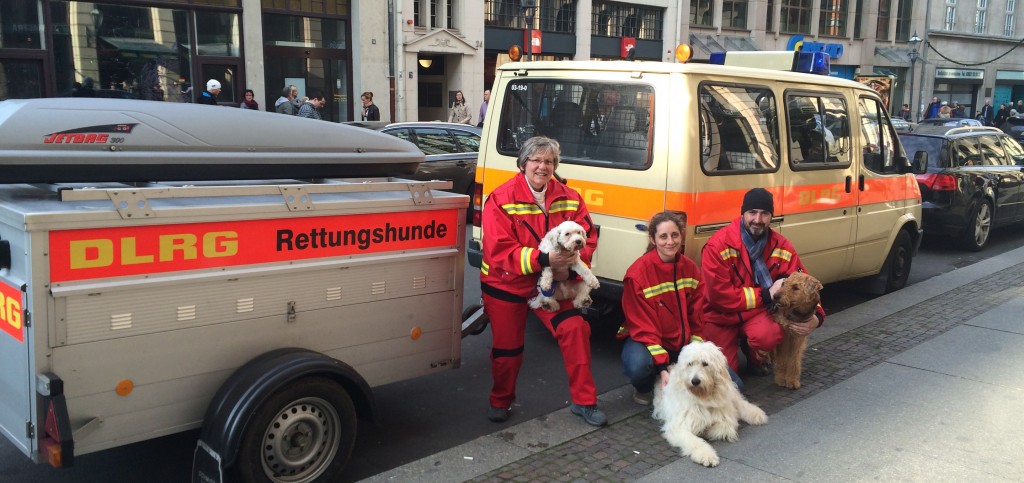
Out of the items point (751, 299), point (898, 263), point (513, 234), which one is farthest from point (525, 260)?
point (898, 263)

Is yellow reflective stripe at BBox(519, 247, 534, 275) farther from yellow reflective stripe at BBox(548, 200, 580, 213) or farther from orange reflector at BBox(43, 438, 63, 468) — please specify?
orange reflector at BBox(43, 438, 63, 468)

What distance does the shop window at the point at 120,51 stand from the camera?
57.8ft

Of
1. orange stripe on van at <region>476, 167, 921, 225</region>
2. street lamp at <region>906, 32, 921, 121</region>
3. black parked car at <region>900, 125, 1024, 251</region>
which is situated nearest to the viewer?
orange stripe on van at <region>476, 167, 921, 225</region>

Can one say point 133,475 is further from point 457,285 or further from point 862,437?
point 862,437

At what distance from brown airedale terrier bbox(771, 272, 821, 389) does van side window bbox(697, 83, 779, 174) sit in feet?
3.45

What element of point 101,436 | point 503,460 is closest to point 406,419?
point 503,460

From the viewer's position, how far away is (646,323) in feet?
16.5

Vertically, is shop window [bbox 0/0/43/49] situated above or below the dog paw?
above

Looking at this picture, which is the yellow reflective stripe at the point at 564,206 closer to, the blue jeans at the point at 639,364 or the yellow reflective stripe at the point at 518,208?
the yellow reflective stripe at the point at 518,208

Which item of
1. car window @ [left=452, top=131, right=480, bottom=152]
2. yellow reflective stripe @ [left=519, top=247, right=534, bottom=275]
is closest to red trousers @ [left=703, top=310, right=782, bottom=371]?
yellow reflective stripe @ [left=519, top=247, right=534, bottom=275]

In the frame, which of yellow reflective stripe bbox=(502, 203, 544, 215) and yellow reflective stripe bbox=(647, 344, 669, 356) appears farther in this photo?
yellow reflective stripe bbox=(647, 344, 669, 356)

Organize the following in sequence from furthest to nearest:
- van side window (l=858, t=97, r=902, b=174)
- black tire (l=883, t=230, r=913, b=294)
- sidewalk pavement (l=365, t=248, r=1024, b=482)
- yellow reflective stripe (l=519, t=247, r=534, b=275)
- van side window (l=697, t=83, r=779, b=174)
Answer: black tire (l=883, t=230, r=913, b=294) < van side window (l=858, t=97, r=902, b=174) < van side window (l=697, t=83, r=779, b=174) < yellow reflective stripe (l=519, t=247, r=534, b=275) < sidewalk pavement (l=365, t=248, r=1024, b=482)

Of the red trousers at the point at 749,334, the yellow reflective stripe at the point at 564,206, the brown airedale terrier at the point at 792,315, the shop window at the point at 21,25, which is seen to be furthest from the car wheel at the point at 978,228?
the shop window at the point at 21,25

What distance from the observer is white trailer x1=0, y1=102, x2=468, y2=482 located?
331 cm
